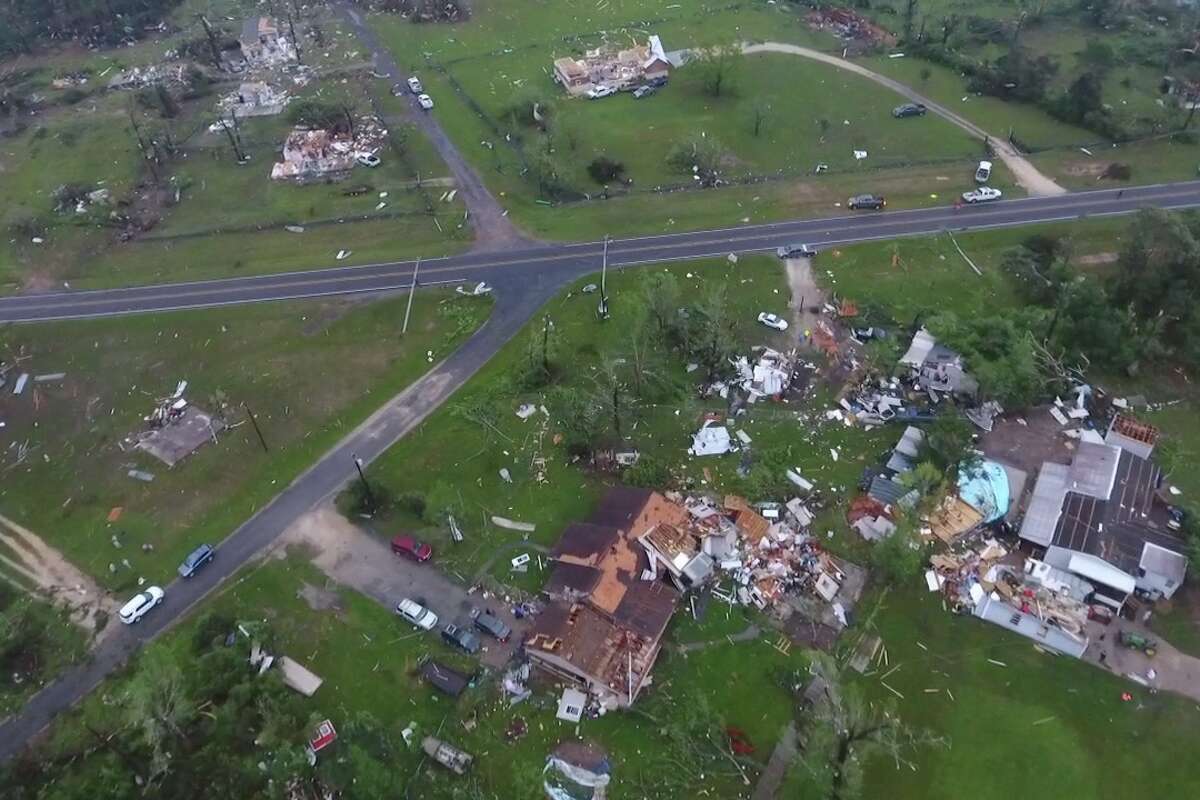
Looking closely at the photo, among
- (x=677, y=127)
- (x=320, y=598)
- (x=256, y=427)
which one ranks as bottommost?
(x=320, y=598)

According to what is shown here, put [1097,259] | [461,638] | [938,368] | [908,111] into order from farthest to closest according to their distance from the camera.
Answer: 1. [908,111]
2. [1097,259]
3. [938,368]
4. [461,638]

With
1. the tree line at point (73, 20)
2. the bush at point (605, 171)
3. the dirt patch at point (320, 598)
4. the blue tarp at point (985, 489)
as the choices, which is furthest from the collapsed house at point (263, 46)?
the blue tarp at point (985, 489)

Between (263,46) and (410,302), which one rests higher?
(263,46)

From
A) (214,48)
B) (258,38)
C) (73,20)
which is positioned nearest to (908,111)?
(258,38)

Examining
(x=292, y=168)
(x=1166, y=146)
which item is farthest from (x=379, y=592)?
(x=1166, y=146)

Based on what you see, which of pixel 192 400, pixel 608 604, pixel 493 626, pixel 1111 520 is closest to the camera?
pixel 608 604

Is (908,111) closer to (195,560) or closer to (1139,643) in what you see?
(1139,643)

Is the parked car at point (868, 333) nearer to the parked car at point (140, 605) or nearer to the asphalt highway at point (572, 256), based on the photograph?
the asphalt highway at point (572, 256)
